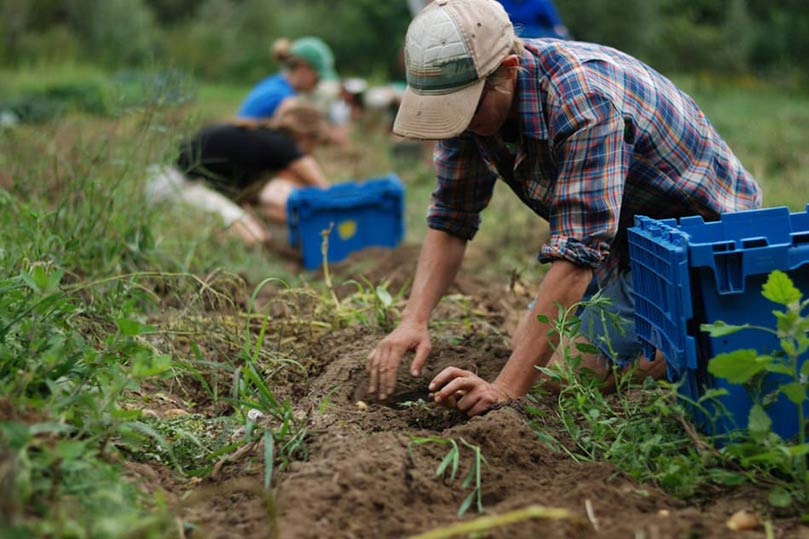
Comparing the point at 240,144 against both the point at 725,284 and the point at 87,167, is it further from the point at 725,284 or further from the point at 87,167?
the point at 725,284

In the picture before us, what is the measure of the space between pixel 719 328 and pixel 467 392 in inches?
30.2

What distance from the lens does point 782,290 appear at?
2.28 meters

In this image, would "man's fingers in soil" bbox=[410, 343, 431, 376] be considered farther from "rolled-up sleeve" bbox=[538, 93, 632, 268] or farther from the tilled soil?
"rolled-up sleeve" bbox=[538, 93, 632, 268]

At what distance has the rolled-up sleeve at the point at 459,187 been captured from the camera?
10.9ft

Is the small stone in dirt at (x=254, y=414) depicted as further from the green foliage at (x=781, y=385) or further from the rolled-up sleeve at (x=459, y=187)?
the green foliage at (x=781, y=385)

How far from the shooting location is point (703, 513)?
2240 mm

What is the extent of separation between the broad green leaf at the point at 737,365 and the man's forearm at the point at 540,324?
53 cm

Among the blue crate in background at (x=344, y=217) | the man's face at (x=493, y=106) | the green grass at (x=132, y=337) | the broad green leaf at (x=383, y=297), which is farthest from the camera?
the blue crate in background at (x=344, y=217)

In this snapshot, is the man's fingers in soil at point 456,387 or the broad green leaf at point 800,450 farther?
the man's fingers in soil at point 456,387

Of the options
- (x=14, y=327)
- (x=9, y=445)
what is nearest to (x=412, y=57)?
(x=14, y=327)

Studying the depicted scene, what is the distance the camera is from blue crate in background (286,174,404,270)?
5875 mm

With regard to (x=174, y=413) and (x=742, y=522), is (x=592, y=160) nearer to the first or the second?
(x=742, y=522)

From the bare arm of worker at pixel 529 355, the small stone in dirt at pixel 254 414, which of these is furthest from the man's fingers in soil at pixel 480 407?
the small stone in dirt at pixel 254 414

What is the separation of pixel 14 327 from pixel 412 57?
4.35 feet
